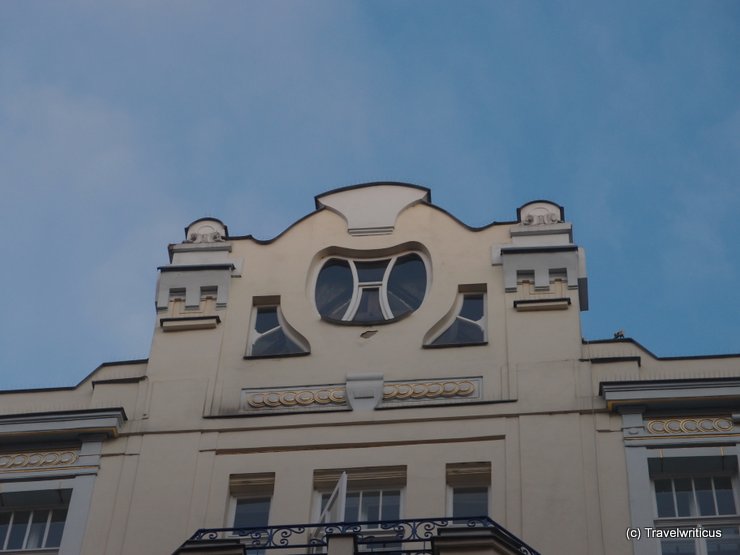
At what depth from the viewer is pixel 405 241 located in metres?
→ 23.9

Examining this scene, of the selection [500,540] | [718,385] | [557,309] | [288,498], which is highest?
[557,309]

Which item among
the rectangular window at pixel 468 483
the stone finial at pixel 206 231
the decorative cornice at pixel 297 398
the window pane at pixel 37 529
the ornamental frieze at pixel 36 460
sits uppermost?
the stone finial at pixel 206 231

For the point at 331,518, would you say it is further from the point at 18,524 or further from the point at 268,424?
the point at 18,524

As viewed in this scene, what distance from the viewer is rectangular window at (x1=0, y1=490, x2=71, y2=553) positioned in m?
21.1

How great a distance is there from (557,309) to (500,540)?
4925 millimetres

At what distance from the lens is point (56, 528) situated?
69.5 ft

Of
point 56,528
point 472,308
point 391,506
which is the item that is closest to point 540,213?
point 472,308

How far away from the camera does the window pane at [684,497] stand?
20234 mm

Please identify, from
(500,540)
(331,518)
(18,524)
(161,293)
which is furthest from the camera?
(161,293)

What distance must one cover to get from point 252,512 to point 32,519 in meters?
3.04

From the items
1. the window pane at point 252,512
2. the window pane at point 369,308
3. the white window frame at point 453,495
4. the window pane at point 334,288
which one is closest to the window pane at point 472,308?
the window pane at point 369,308

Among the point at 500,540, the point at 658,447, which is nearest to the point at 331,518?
the point at 500,540

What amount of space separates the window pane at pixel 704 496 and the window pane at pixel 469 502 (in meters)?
2.75

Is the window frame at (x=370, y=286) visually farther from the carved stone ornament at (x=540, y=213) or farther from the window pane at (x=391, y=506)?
the window pane at (x=391, y=506)
